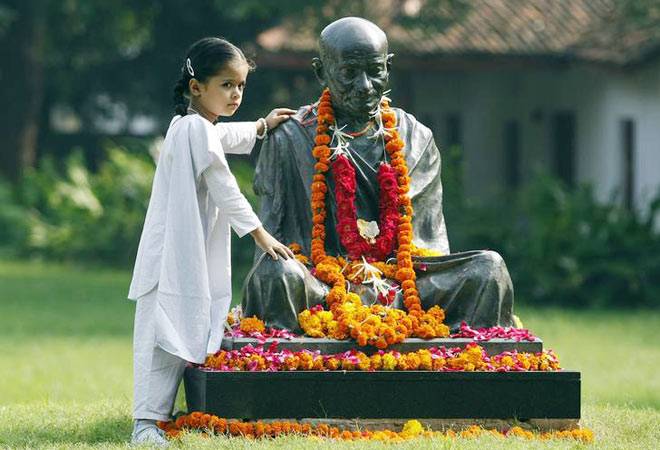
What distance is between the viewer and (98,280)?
75.7ft

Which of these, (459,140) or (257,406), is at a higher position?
(459,140)

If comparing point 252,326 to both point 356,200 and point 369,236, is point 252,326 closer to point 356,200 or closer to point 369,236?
point 369,236

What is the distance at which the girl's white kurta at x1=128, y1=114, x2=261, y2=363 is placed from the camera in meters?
9.03

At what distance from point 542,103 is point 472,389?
61.4 ft

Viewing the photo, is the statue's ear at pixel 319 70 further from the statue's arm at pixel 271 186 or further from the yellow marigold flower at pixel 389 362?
the yellow marigold flower at pixel 389 362

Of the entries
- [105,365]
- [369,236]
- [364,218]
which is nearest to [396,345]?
[369,236]

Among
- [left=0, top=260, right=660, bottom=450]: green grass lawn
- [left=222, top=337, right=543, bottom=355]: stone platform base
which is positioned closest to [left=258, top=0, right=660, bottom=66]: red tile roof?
[left=0, top=260, right=660, bottom=450]: green grass lawn

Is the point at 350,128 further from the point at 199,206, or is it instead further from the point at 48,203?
the point at 48,203

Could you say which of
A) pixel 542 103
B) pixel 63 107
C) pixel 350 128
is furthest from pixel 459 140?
pixel 350 128

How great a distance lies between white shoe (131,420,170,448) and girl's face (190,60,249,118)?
176 cm

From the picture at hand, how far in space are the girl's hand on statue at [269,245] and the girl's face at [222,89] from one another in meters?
0.70

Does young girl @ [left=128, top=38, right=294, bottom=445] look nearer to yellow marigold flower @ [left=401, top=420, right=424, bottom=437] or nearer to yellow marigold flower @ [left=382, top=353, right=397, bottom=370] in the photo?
yellow marigold flower @ [left=382, top=353, right=397, bottom=370]

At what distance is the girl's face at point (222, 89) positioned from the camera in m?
9.25

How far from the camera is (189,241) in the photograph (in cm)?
905
